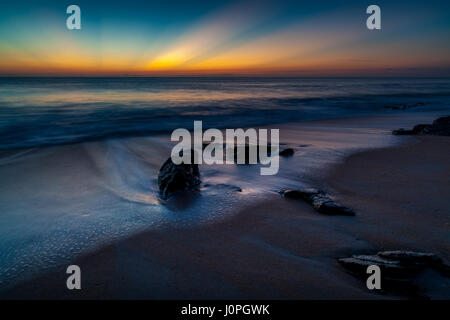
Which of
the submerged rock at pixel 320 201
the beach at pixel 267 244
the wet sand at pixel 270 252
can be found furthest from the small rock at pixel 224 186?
the submerged rock at pixel 320 201

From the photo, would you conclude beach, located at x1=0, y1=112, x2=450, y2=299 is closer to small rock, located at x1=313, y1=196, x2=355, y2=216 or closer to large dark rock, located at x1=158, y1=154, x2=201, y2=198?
small rock, located at x1=313, y1=196, x2=355, y2=216

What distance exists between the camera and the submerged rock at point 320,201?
13.1ft

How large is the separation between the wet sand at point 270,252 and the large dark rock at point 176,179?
1.18 meters

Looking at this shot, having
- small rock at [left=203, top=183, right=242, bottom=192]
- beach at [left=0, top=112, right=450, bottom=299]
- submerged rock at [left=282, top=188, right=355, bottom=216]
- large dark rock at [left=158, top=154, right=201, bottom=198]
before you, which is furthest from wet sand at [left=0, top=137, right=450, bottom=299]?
large dark rock at [left=158, top=154, right=201, bottom=198]

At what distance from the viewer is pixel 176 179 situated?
16.0 feet

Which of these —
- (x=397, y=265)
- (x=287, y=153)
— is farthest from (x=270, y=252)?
(x=287, y=153)

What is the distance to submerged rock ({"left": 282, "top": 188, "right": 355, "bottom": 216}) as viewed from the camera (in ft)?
13.1

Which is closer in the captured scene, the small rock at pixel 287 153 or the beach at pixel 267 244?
the beach at pixel 267 244

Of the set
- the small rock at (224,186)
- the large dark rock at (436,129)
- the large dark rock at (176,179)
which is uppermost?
the large dark rock at (436,129)

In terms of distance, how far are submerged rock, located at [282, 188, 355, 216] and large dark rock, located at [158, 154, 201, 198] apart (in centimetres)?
159

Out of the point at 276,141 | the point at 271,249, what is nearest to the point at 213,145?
the point at 276,141

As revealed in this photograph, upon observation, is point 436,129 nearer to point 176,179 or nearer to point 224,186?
point 224,186

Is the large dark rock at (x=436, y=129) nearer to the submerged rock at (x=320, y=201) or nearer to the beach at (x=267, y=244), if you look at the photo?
the beach at (x=267, y=244)

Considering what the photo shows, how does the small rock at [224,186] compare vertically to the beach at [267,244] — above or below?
above
